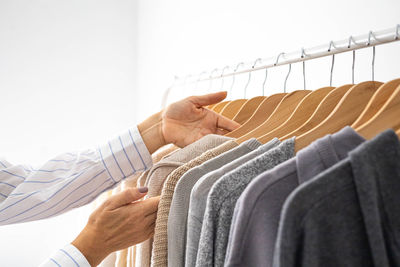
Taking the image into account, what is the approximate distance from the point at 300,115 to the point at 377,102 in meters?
0.16

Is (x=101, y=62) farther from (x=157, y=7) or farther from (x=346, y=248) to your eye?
(x=346, y=248)

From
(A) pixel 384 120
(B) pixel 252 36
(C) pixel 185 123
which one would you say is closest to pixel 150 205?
(C) pixel 185 123

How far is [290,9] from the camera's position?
1253 millimetres

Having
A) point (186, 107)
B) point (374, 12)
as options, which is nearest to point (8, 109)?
point (186, 107)

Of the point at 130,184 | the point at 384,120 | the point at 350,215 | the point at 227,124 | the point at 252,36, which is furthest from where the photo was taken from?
the point at 252,36

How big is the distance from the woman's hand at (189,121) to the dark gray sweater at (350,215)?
464mm

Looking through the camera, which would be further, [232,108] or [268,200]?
[232,108]

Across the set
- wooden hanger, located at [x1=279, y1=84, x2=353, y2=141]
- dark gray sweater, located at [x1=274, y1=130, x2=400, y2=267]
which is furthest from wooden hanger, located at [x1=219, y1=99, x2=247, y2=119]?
dark gray sweater, located at [x1=274, y1=130, x2=400, y2=267]

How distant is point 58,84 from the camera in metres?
2.09

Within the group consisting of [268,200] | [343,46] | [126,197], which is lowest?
[126,197]

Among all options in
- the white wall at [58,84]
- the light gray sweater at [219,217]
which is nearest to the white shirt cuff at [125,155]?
the light gray sweater at [219,217]

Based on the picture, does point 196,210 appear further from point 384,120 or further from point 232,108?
point 232,108

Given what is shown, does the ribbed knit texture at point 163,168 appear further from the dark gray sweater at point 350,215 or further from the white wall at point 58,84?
the white wall at point 58,84

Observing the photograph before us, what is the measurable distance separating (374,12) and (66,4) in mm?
1660
